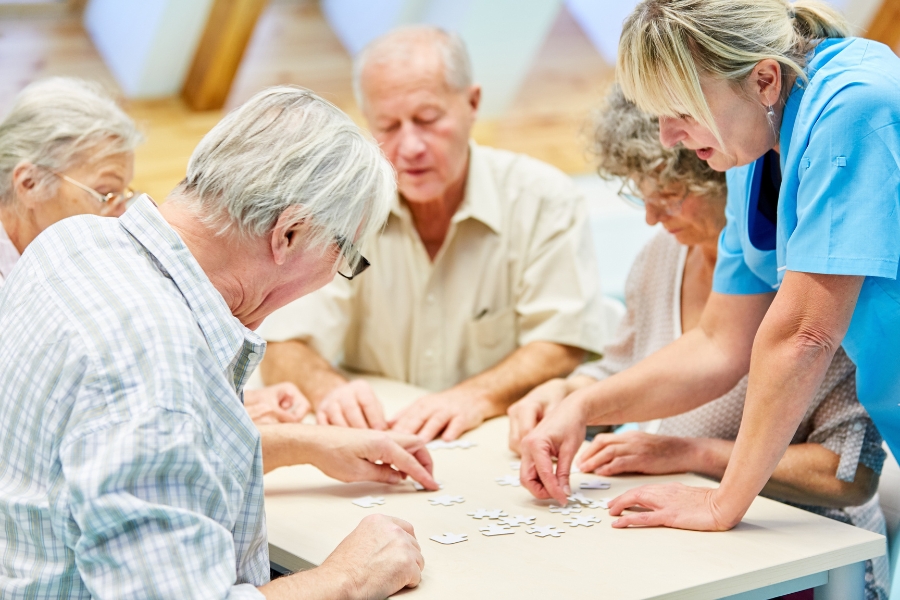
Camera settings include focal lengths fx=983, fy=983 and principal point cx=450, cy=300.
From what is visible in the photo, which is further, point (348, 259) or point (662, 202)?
point (662, 202)

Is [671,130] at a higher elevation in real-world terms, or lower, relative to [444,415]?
higher

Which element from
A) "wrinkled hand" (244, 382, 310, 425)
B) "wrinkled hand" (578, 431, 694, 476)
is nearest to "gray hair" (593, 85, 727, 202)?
"wrinkled hand" (578, 431, 694, 476)

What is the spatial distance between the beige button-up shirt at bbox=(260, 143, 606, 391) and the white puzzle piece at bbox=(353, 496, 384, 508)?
1.09 metres

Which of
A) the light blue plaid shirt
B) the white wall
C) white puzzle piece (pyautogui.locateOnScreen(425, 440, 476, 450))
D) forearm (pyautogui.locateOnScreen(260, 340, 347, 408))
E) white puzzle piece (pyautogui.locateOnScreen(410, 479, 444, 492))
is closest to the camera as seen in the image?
the light blue plaid shirt

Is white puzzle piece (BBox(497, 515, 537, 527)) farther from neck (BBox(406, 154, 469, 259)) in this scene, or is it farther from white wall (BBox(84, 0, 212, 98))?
white wall (BBox(84, 0, 212, 98))

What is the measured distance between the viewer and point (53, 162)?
2.20 meters

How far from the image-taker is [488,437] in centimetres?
232

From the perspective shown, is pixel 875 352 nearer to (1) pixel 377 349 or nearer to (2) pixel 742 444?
(2) pixel 742 444

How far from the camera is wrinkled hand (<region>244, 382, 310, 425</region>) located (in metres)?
2.36

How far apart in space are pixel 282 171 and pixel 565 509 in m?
0.83

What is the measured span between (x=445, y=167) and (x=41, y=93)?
44.0 inches

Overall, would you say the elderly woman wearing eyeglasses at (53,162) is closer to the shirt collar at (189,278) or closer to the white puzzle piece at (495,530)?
the shirt collar at (189,278)

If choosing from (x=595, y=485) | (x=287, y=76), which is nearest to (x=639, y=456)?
(x=595, y=485)

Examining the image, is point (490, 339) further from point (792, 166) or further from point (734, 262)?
point (792, 166)
